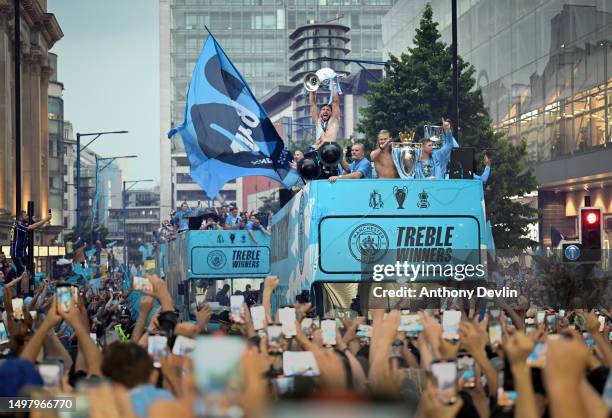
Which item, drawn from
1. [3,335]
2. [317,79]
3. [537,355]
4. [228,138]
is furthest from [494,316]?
[228,138]

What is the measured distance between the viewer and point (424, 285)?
18.0m

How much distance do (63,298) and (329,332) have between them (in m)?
2.41

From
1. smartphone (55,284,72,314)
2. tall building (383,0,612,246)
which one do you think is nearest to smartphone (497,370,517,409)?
smartphone (55,284,72,314)

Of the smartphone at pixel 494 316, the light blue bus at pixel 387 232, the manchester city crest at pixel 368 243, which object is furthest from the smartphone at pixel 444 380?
the manchester city crest at pixel 368 243

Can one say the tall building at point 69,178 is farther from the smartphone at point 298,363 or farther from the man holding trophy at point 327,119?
the smartphone at point 298,363

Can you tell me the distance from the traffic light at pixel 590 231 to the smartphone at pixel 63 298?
37.7 ft

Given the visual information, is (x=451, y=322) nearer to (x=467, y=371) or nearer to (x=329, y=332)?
(x=329, y=332)

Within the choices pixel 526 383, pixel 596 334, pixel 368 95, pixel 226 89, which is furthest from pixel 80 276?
pixel 526 383

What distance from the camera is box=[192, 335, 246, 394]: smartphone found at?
4551mm

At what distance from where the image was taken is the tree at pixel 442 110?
48.1 metres

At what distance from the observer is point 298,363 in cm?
912

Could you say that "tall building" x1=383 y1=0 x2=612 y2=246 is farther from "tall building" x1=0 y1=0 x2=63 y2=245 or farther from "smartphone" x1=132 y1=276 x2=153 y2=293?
"smartphone" x1=132 y1=276 x2=153 y2=293

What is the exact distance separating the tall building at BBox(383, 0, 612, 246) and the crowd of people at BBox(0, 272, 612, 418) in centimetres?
4047

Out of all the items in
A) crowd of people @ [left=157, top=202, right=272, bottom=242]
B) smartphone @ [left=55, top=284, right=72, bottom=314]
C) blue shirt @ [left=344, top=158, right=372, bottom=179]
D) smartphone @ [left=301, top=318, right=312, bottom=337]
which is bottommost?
smartphone @ [left=301, top=318, right=312, bottom=337]
